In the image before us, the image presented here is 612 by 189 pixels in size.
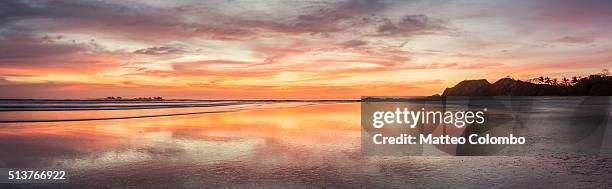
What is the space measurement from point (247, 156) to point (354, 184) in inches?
138

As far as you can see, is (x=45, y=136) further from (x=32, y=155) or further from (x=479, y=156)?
(x=479, y=156)

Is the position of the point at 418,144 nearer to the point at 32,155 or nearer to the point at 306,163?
the point at 306,163

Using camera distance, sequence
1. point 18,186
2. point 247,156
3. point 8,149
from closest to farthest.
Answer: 1. point 18,186
2. point 247,156
3. point 8,149

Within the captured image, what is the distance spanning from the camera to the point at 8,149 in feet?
36.0

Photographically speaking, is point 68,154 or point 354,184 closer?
point 354,184

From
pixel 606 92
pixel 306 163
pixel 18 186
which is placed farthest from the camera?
pixel 606 92

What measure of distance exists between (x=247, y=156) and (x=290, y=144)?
2.49m

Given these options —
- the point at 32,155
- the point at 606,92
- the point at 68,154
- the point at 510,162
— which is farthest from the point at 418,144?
the point at 606,92

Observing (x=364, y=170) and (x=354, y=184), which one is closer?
(x=354, y=184)

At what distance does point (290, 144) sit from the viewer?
40.0ft

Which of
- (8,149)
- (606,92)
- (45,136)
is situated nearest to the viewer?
(8,149)

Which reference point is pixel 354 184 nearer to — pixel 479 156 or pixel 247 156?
pixel 247 156

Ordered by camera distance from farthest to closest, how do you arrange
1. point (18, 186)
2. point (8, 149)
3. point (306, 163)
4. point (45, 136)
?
point (45, 136), point (8, 149), point (306, 163), point (18, 186)

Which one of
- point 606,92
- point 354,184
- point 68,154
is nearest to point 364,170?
point 354,184
